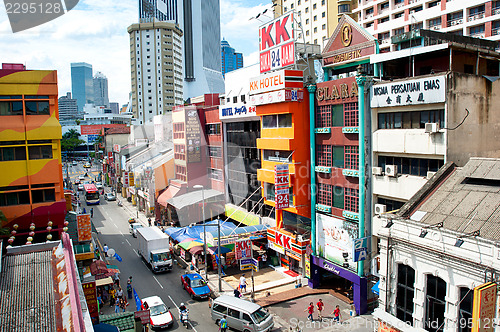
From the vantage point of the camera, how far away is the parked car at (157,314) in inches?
1050

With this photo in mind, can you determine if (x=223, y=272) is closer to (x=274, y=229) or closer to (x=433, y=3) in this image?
(x=274, y=229)

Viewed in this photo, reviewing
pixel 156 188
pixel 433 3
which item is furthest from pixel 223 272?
pixel 433 3

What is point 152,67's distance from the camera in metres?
147

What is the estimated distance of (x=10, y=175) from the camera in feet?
100

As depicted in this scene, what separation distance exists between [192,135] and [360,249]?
3114cm

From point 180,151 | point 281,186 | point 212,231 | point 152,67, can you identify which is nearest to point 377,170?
point 281,186

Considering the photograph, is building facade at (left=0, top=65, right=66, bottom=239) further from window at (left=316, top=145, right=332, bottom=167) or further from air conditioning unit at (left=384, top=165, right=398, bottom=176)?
air conditioning unit at (left=384, top=165, right=398, bottom=176)

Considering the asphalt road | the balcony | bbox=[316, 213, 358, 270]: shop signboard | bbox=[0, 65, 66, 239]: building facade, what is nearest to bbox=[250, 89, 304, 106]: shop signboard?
bbox=[316, 213, 358, 270]: shop signboard

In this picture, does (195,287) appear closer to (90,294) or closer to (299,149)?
(90,294)

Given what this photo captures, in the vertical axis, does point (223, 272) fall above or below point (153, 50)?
below

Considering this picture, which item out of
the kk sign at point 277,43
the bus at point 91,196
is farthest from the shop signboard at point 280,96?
the bus at point 91,196

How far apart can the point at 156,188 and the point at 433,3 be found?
148 feet

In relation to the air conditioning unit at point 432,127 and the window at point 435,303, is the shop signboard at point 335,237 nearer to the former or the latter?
the air conditioning unit at point 432,127

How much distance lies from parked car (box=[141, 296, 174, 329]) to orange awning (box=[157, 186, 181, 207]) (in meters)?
25.7
